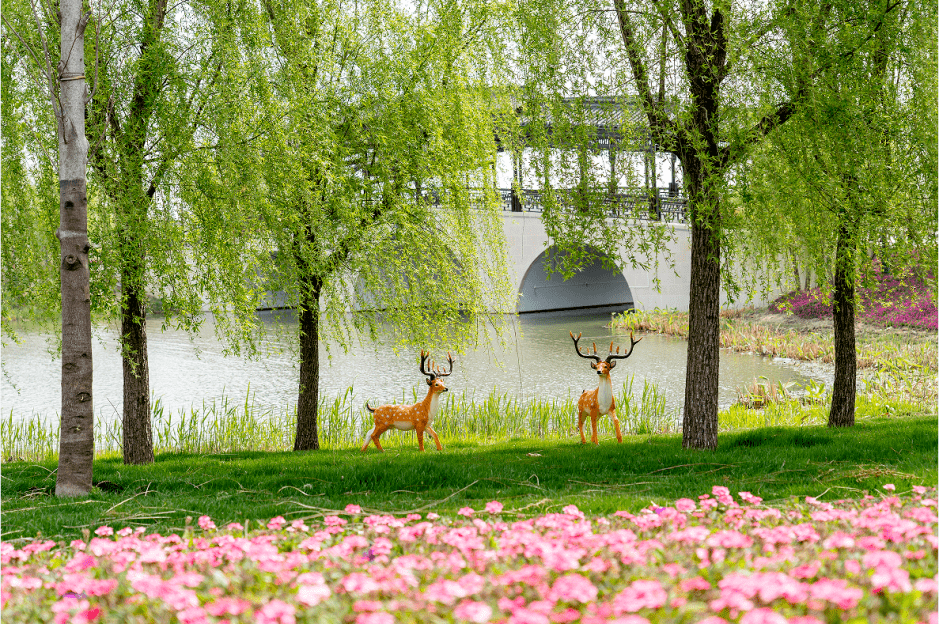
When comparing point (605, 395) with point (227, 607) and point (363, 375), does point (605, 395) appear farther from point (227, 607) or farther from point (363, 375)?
point (363, 375)

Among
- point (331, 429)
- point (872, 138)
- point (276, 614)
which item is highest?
point (872, 138)

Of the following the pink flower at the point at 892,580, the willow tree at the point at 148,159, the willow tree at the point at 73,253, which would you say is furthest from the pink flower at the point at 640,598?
the willow tree at the point at 148,159

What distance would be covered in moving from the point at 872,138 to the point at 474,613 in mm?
5504

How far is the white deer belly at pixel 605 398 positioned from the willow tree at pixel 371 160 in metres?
1.70

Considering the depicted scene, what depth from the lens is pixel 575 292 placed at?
3384 cm

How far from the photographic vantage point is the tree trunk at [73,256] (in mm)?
4957

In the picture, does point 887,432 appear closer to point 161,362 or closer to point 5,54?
point 5,54

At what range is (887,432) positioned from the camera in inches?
277

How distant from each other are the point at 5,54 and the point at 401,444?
5898 mm

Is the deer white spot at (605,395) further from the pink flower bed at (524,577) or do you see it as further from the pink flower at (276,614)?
the pink flower at (276,614)

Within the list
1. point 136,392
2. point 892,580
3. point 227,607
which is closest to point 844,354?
Answer: point 892,580

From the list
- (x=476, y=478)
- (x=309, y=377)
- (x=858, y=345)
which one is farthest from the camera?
(x=858, y=345)

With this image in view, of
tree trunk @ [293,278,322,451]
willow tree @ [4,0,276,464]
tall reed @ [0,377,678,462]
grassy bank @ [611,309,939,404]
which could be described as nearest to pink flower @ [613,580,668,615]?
willow tree @ [4,0,276,464]

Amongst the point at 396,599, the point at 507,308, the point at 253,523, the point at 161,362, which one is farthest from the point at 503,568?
the point at 161,362
